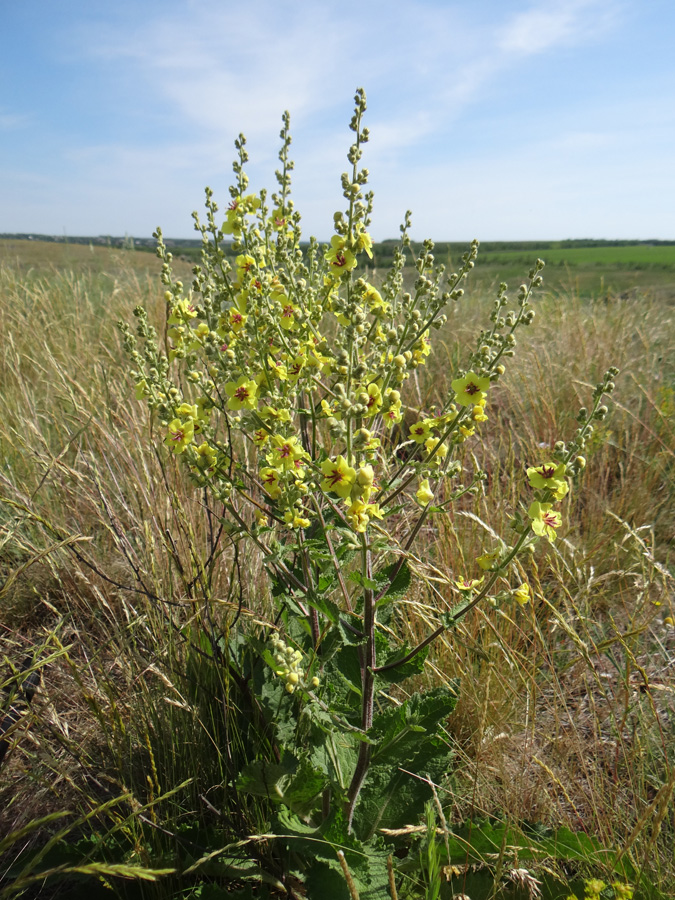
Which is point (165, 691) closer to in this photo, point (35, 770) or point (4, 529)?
point (35, 770)

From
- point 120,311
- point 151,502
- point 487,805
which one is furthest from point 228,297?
point 120,311

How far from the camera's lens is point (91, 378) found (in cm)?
423

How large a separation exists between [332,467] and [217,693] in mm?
1160

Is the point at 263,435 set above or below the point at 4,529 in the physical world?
above

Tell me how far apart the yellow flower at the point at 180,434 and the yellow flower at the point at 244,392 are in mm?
138

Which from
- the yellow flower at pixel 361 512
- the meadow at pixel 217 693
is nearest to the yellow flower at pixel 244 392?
the yellow flower at pixel 361 512

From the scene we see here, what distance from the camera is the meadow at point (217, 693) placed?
67.0 inches

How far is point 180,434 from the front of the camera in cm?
173

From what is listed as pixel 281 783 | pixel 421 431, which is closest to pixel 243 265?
pixel 421 431

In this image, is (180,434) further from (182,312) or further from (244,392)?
(182,312)

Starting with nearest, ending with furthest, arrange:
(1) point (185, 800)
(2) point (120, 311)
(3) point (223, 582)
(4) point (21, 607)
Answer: (1) point (185, 800)
(3) point (223, 582)
(4) point (21, 607)
(2) point (120, 311)

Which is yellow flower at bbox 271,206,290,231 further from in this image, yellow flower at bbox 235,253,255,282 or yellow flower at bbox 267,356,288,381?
yellow flower at bbox 267,356,288,381

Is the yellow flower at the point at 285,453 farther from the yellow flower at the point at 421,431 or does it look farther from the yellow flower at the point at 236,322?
the yellow flower at the point at 236,322

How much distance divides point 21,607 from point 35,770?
1.19 m
